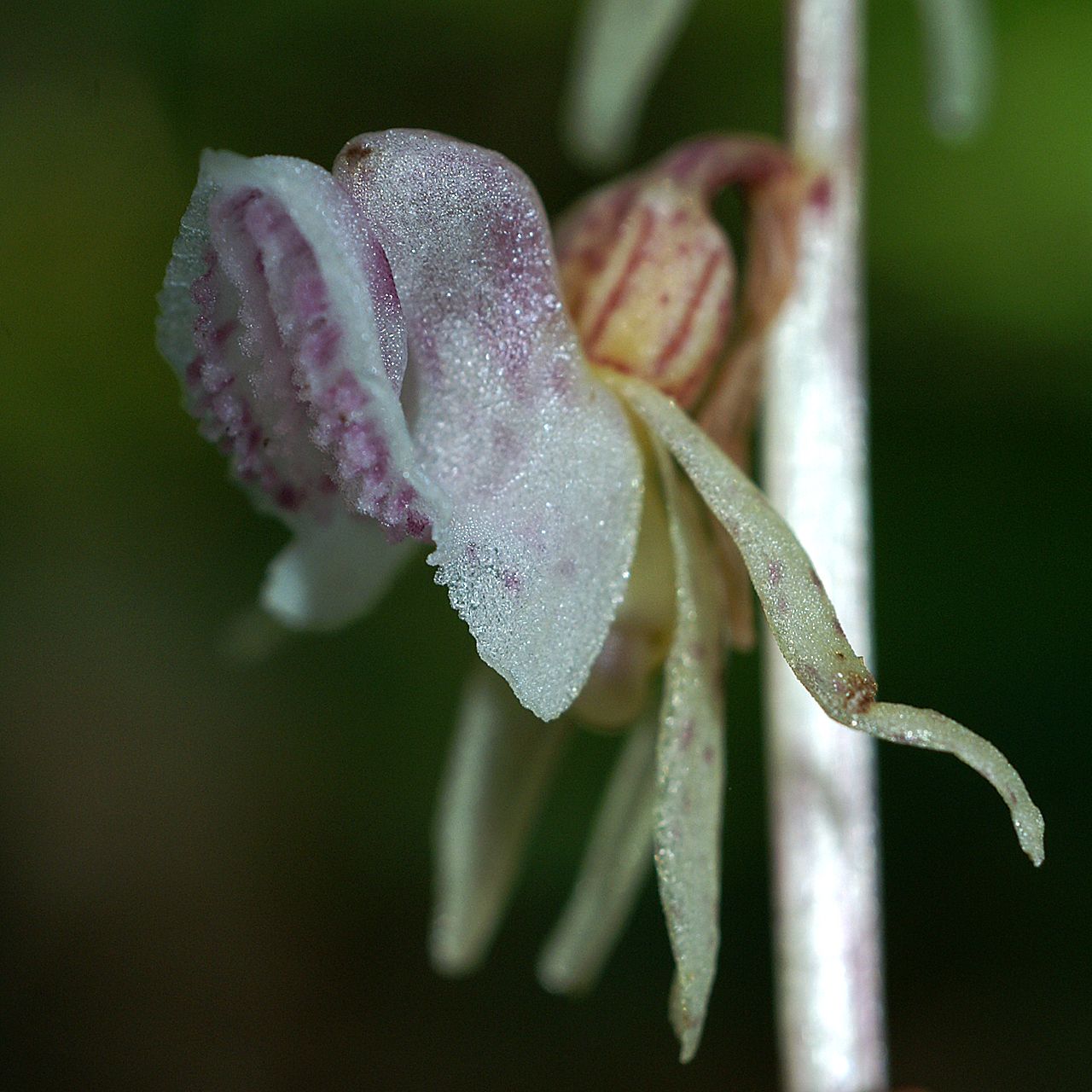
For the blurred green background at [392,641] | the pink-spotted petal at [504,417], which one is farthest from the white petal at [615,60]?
the blurred green background at [392,641]

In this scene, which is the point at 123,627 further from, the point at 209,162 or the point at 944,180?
the point at 209,162

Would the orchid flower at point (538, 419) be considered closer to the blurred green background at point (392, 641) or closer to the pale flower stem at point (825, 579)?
the pale flower stem at point (825, 579)

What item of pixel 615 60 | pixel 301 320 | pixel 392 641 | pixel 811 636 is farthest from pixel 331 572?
pixel 392 641

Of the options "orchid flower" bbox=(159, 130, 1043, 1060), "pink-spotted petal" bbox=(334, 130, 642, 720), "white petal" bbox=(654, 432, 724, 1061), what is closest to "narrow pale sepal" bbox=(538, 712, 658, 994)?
"orchid flower" bbox=(159, 130, 1043, 1060)

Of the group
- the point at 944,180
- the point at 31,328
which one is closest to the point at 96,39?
the point at 31,328

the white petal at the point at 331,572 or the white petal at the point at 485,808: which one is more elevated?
the white petal at the point at 331,572

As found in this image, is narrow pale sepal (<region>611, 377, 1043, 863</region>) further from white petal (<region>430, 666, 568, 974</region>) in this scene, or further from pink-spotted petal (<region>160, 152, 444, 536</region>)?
white petal (<region>430, 666, 568, 974</region>)
